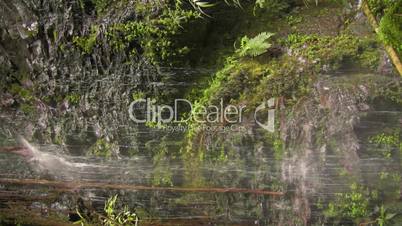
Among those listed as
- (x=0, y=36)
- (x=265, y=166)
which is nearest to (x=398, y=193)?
(x=265, y=166)

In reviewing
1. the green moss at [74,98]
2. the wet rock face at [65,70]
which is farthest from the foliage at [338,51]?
the green moss at [74,98]

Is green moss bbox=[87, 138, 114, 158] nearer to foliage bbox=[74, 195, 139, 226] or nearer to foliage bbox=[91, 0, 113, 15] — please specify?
foliage bbox=[74, 195, 139, 226]

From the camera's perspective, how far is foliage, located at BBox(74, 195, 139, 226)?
11.1ft

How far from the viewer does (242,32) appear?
3508 mm

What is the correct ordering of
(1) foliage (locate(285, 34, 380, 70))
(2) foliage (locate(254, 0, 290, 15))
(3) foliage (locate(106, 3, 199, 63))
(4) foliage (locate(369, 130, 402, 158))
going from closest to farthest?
Answer: (4) foliage (locate(369, 130, 402, 158))
(1) foliage (locate(285, 34, 380, 70))
(3) foliage (locate(106, 3, 199, 63))
(2) foliage (locate(254, 0, 290, 15))

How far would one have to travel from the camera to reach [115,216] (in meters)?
3.42

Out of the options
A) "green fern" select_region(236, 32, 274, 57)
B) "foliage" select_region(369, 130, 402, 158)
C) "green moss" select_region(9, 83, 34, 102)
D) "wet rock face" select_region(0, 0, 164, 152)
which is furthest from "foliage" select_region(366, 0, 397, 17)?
"green moss" select_region(9, 83, 34, 102)

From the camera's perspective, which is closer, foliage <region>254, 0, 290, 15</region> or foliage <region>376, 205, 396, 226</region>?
foliage <region>376, 205, 396, 226</region>

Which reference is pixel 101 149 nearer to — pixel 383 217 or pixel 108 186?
pixel 108 186

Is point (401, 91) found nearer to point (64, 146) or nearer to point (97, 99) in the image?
point (97, 99)

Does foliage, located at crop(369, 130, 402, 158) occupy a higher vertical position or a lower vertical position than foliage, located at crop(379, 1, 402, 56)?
lower

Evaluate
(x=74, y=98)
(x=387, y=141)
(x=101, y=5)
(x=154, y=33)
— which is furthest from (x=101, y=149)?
(x=387, y=141)

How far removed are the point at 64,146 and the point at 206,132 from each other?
1087 millimetres

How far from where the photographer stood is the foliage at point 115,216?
338cm
